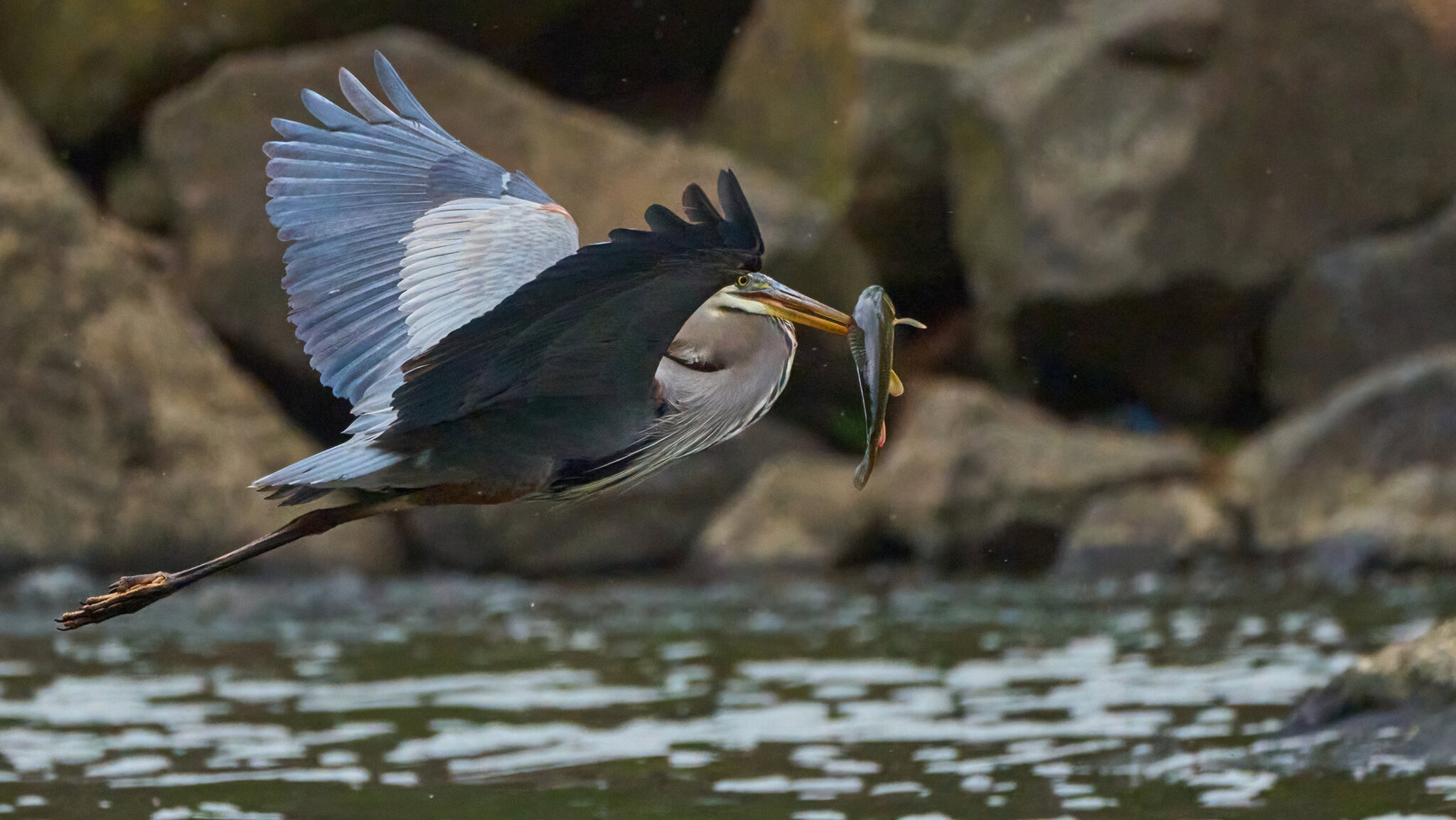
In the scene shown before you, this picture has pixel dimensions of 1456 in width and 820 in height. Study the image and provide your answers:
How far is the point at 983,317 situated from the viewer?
471 inches

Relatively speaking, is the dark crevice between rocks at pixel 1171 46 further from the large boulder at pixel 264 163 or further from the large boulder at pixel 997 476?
the large boulder at pixel 997 476

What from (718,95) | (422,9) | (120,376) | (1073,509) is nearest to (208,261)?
(120,376)

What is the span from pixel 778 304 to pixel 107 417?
780cm

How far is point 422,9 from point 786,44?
2594mm

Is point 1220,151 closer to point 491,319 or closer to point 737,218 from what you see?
point 491,319

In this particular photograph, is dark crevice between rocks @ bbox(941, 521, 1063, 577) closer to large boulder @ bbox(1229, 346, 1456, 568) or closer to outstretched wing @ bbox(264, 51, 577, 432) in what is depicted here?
large boulder @ bbox(1229, 346, 1456, 568)

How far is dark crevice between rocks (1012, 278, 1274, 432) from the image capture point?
11.4 meters

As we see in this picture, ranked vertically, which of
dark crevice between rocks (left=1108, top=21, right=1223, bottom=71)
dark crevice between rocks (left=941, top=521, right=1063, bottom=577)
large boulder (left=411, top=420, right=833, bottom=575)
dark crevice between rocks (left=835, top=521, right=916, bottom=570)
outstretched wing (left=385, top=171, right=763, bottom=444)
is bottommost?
outstretched wing (left=385, top=171, right=763, bottom=444)

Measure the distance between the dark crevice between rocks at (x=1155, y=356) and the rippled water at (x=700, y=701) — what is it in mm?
2247

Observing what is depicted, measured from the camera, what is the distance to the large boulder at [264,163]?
38.1 ft

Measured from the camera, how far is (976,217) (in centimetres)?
1191

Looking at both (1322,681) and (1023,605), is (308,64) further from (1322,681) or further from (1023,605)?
(1322,681)

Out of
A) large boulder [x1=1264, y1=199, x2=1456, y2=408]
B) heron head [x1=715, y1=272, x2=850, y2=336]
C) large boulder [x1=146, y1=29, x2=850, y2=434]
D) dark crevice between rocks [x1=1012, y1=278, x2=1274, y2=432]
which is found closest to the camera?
heron head [x1=715, y1=272, x2=850, y2=336]

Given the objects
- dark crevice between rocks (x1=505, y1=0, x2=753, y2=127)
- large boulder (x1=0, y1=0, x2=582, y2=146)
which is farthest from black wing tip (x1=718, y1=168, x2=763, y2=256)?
dark crevice between rocks (x1=505, y1=0, x2=753, y2=127)
